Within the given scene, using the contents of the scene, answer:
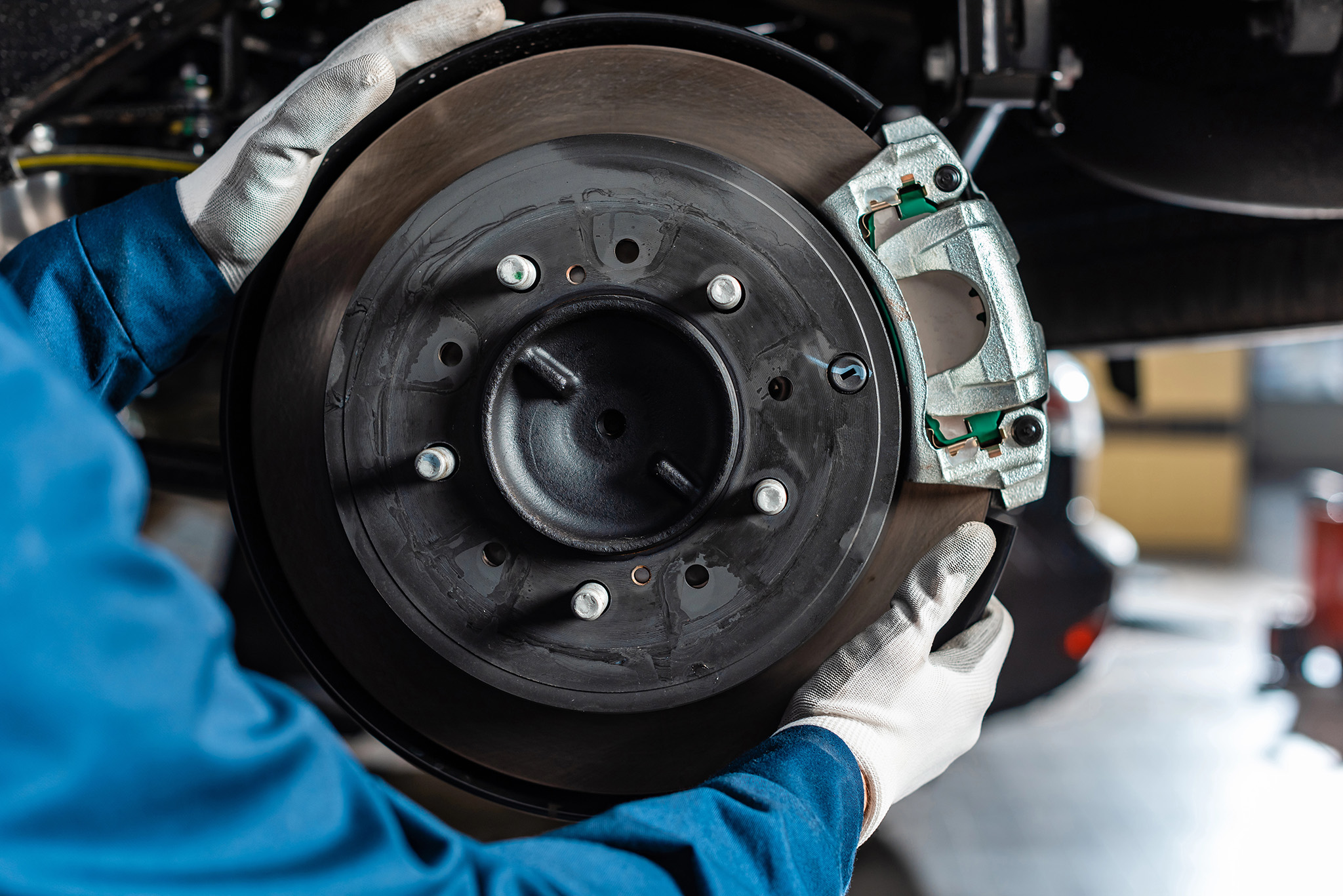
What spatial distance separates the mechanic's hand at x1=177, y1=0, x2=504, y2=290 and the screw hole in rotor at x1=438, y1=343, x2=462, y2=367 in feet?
0.54

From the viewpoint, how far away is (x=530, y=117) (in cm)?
58

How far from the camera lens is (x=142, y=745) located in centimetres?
29

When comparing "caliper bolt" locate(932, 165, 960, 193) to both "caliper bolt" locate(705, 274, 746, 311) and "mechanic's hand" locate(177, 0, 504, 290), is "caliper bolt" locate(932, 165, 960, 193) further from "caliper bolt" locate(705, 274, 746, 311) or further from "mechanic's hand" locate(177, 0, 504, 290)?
"mechanic's hand" locate(177, 0, 504, 290)

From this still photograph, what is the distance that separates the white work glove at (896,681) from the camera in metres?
→ 0.57

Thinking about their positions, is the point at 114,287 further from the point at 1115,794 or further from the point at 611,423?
the point at 1115,794

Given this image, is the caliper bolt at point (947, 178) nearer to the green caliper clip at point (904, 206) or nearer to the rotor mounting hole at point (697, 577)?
the green caliper clip at point (904, 206)

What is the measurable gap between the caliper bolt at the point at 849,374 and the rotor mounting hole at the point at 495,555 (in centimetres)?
23

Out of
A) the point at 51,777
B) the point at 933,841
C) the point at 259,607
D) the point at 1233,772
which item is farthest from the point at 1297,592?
the point at 51,777

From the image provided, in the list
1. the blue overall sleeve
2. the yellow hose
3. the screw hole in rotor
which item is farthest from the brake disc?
the yellow hose

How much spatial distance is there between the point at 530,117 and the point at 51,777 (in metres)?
0.45

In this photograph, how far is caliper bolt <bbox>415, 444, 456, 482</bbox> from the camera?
54cm

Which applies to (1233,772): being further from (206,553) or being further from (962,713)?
(206,553)

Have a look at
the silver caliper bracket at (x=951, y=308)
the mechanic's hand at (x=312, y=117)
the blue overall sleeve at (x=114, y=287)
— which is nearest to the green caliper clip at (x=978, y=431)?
Answer: the silver caliper bracket at (x=951, y=308)

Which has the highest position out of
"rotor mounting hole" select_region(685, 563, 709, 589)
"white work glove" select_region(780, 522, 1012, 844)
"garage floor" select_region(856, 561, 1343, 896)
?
"rotor mounting hole" select_region(685, 563, 709, 589)
